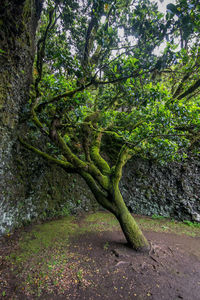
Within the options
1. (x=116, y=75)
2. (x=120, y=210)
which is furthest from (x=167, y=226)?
(x=116, y=75)

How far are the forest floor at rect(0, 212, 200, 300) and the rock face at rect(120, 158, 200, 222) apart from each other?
2.29 meters

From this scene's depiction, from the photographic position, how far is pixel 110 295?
2586mm

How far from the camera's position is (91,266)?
326cm

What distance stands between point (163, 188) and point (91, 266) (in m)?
5.80

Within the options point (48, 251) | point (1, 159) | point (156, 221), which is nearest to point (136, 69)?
point (1, 159)

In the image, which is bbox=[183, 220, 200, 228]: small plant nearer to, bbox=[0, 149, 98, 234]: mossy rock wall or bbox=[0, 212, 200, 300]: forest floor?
bbox=[0, 212, 200, 300]: forest floor

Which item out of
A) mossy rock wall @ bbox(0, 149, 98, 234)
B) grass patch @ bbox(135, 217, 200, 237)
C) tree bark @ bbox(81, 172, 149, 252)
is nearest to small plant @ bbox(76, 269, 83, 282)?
tree bark @ bbox(81, 172, 149, 252)

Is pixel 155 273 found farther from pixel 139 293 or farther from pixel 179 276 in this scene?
pixel 139 293

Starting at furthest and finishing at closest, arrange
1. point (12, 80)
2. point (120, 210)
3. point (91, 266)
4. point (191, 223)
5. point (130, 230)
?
point (191, 223) → point (12, 80) → point (120, 210) → point (130, 230) → point (91, 266)

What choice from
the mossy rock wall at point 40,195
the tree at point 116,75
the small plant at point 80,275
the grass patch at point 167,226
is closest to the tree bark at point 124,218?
the tree at point 116,75

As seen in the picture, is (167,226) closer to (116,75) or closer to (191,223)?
(191,223)

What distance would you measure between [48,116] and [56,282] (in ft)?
13.7

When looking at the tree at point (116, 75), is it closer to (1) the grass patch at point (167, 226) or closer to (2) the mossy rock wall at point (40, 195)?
(2) the mossy rock wall at point (40, 195)

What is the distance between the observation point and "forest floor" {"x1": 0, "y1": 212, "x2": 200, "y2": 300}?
2611 mm
